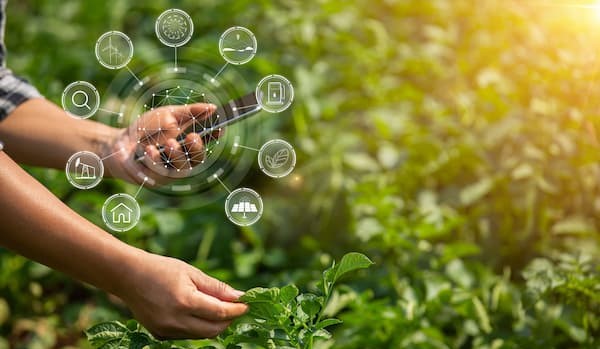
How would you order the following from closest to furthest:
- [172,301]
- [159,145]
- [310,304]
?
[172,301]
[310,304]
[159,145]

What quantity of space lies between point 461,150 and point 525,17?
2.14ft

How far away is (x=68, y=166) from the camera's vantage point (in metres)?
1.29

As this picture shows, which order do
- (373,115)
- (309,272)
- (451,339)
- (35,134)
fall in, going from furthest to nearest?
1. (373,115)
2. (309,272)
3. (451,339)
4. (35,134)

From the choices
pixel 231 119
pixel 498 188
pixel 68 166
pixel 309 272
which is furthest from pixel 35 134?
pixel 498 188

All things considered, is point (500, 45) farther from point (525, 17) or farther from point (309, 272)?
point (309, 272)

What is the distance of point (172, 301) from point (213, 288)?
0.07m
